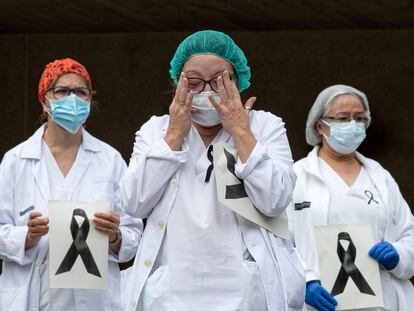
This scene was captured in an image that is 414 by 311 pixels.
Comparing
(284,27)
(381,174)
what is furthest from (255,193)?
(284,27)

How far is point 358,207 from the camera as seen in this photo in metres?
6.75

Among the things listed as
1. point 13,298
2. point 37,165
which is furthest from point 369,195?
point 13,298

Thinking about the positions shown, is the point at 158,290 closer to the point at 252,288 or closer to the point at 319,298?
the point at 252,288

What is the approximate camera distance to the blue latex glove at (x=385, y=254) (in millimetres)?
6430

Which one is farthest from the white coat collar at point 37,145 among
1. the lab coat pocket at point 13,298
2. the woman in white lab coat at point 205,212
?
the woman in white lab coat at point 205,212

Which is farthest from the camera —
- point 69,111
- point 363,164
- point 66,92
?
point 363,164

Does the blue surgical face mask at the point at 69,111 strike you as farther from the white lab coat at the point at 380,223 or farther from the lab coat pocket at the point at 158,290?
the lab coat pocket at the point at 158,290

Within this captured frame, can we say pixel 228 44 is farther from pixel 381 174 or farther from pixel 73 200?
pixel 381 174

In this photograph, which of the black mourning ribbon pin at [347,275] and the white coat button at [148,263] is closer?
the white coat button at [148,263]

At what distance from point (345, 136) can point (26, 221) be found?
6.56 ft

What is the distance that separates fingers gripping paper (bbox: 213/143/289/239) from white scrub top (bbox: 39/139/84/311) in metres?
1.70

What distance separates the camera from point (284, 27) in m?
9.11

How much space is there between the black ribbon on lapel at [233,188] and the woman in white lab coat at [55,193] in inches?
53.9

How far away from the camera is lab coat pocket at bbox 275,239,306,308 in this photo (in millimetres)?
4762
